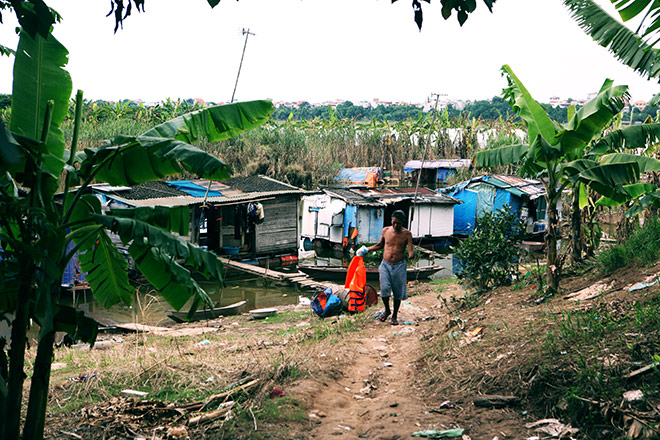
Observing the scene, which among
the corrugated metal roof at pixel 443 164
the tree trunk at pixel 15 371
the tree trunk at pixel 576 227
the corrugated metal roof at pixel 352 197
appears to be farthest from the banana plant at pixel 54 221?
the corrugated metal roof at pixel 443 164

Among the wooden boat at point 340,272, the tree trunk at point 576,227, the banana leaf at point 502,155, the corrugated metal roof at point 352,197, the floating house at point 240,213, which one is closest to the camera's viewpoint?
the banana leaf at point 502,155

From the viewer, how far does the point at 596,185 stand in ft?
24.8

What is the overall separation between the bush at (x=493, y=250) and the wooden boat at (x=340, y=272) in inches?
263

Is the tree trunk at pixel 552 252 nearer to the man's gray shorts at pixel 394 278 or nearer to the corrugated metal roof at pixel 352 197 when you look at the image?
the man's gray shorts at pixel 394 278

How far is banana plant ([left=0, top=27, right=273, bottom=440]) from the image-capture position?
11.9ft

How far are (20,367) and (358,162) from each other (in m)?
31.9

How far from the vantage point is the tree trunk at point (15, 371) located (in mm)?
3660

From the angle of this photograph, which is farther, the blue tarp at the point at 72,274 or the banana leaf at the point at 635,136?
the blue tarp at the point at 72,274

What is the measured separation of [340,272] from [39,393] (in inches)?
503

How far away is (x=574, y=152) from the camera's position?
327 inches

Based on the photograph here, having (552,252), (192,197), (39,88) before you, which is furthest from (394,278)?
(192,197)

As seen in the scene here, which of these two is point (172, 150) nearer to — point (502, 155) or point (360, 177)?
point (502, 155)

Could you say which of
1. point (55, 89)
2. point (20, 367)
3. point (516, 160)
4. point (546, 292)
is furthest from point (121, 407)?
point (516, 160)

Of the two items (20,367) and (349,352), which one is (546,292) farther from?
(20,367)
